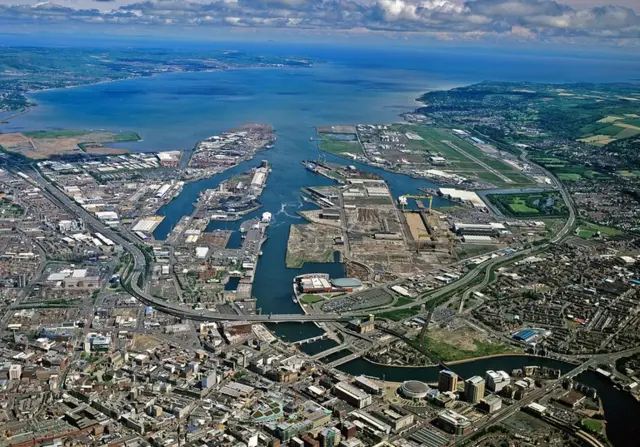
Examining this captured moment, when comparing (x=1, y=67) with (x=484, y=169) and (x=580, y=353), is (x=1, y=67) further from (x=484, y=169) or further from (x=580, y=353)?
(x=580, y=353)

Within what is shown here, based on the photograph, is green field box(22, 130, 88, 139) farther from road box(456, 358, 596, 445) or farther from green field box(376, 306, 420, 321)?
road box(456, 358, 596, 445)

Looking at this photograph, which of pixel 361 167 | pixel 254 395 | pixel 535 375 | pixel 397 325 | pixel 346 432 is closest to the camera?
pixel 346 432

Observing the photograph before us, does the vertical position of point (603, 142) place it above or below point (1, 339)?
above

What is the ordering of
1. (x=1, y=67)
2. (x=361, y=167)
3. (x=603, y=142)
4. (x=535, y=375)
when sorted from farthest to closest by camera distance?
(x=1, y=67) < (x=603, y=142) < (x=361, y=167) < (x=535, y=375)

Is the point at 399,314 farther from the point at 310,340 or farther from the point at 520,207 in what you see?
the point at 520,207

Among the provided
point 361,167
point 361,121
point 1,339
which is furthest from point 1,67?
point 1,339

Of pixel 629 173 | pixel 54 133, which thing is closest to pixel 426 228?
pixel 629 173

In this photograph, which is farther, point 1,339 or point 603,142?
point 603,142
